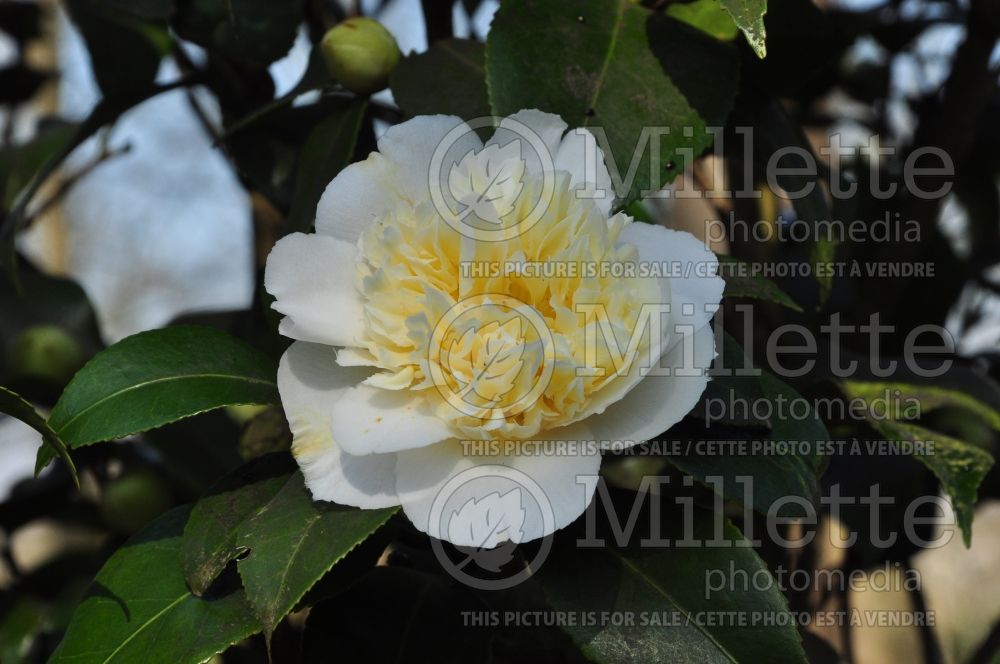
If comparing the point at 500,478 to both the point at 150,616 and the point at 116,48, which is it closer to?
the point at 150,616

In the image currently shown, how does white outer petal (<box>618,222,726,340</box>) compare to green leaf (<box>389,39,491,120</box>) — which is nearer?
white outer petal (<box>618,222,726,340</box>)

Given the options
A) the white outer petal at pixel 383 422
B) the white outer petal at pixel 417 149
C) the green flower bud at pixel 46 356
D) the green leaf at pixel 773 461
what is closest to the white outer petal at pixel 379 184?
the white outer petal at pixel 417 149

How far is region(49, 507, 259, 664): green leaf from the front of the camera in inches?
21.7

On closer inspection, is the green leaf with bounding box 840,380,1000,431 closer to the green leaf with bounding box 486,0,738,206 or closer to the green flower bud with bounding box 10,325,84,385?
the green leaf with bounding box 486,0,738,206

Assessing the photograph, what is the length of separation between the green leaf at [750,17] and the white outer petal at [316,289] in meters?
0.26

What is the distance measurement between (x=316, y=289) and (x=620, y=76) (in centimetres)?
26

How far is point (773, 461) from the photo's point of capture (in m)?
0.59

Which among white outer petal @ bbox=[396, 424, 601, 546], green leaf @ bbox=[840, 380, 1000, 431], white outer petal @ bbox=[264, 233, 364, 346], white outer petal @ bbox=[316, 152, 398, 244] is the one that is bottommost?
green leaf @ bbox=[840, 380, 1000, 431]

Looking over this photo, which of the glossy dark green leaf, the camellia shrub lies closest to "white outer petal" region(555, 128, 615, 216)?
the camellia shrub

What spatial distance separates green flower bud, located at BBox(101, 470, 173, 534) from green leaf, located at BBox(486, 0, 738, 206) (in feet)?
2.05

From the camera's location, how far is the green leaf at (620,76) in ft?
2.09

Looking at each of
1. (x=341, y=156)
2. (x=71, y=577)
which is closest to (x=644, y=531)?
(x=341, y=156)

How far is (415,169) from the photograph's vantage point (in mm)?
597

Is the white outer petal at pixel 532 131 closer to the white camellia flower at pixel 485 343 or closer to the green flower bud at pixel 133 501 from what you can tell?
the white camellia flower at pixel 485 343
